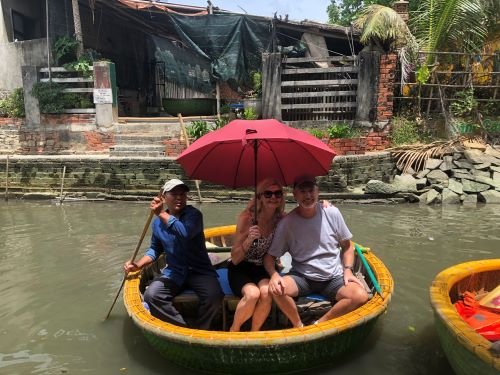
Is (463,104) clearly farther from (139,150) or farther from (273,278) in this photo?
(273,278)

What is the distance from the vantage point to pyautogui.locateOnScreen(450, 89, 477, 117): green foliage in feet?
35.9

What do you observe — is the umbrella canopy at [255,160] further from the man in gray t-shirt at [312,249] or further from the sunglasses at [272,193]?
the man in gray t-shirt at [312,249]

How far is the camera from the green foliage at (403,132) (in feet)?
35.7

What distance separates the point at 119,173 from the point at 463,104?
29.1 feet

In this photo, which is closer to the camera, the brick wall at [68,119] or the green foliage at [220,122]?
the green foliage at [220,122]

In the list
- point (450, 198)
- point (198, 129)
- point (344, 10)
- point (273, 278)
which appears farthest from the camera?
point (344, 10)

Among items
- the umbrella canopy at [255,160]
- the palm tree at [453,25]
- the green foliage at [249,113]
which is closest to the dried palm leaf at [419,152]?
the palm tree at [453,25]

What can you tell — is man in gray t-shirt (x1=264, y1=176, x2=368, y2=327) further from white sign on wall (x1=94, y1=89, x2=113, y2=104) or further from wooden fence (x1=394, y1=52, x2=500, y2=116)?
white sign on wall (x1=94, y1=89, x2=113, y2=104)

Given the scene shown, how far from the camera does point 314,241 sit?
3484 mm

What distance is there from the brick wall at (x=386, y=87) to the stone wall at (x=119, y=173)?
117cm

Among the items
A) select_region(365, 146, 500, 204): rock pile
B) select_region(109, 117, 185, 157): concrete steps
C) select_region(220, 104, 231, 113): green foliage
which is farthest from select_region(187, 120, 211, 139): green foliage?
select_region(365, 146, 500, 204): rock pile

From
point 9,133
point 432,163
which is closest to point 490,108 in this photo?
point 432,163

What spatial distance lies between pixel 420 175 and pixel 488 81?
3.78 metres

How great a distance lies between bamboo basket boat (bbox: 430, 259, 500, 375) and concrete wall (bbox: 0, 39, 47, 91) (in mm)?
12478
